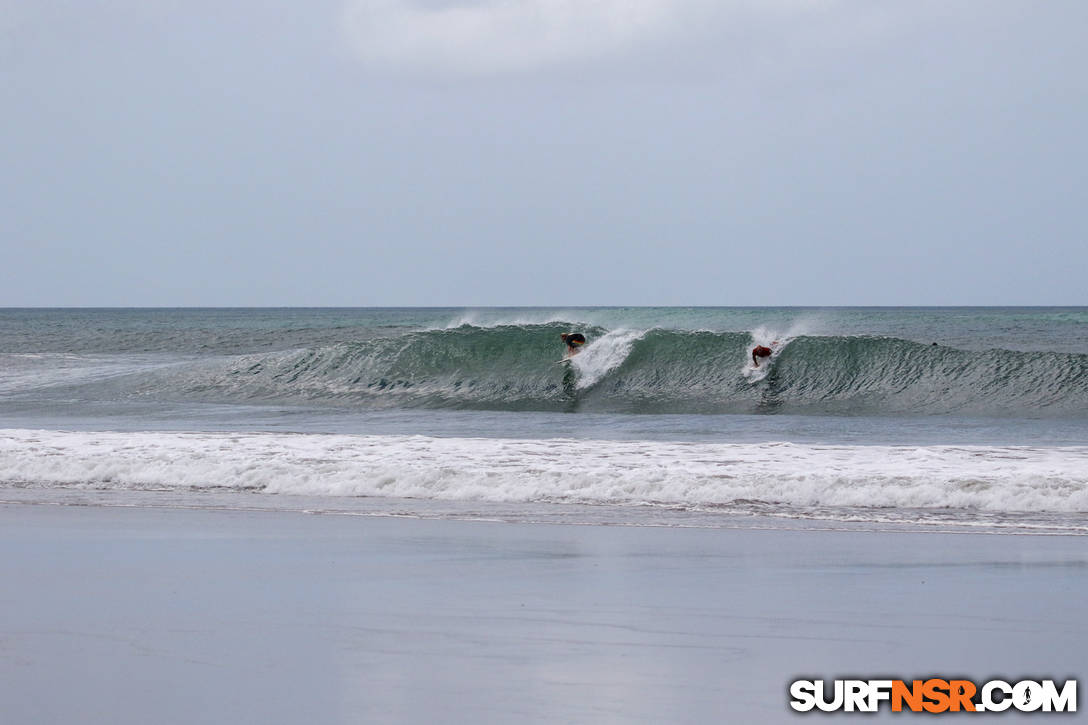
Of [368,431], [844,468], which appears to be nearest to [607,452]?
[844,468]

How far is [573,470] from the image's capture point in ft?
29.9

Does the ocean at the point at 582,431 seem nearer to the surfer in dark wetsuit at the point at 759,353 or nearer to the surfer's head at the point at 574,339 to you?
the surfer in dark wetsuit at the point at 759,353

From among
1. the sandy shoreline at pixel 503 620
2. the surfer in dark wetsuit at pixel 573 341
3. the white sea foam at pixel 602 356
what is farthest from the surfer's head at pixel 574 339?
the sandy shoreline at pixel 503 620

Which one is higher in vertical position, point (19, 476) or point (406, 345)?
point (406, 345)

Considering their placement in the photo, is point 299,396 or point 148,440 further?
point 299,396

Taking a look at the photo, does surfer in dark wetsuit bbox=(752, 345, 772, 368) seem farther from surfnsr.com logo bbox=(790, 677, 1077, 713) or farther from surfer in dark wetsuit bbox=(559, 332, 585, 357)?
surfnsr.com logo bbox=(790, 677, 1077, 713)

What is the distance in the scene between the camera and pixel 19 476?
32.2 ft

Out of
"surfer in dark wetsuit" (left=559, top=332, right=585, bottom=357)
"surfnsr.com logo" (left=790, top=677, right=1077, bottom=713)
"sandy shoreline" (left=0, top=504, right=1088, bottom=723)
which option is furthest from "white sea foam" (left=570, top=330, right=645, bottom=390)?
"surfnsr.com logo" (left=790, top=677, right=1077, bottom=713)

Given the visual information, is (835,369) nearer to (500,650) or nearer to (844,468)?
(844,468)

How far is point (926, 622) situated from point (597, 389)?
15.5 metres

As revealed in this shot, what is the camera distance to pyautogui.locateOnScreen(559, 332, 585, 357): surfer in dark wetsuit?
21484 mm

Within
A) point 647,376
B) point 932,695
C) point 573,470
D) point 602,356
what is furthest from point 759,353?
point 932,695

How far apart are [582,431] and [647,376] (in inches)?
261

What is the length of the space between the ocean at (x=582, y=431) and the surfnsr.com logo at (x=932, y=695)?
3.39m
